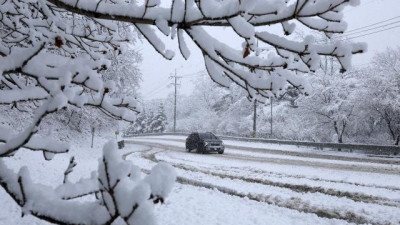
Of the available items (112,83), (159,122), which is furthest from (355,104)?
(159,122)

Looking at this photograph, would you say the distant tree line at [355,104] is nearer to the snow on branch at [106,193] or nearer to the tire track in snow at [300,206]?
the tire track in snow at [300,206]

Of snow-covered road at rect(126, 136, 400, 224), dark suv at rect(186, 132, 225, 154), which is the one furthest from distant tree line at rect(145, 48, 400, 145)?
snow-covered road at rect(126, 136, 400, 224)

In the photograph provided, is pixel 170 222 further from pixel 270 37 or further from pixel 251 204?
pixel 270 37

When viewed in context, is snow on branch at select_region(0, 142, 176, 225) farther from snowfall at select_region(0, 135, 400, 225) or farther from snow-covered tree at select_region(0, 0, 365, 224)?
snowfall at select_region(0, 135, 400, 225)

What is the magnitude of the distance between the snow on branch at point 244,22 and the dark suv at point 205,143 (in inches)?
782

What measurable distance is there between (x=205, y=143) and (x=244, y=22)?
2053cm

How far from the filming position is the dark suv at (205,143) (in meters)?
21.9

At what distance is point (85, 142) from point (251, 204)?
18555 mm

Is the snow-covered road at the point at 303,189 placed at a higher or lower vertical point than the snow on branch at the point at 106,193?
lower

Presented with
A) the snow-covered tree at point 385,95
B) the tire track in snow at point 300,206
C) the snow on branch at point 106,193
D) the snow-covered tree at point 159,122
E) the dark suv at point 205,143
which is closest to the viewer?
the snow on branch at point 106,193

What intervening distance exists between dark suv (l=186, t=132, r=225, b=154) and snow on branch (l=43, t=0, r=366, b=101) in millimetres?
19855

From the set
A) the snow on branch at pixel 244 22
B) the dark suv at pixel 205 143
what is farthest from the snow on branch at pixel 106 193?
the dark suv at pixel 205 143

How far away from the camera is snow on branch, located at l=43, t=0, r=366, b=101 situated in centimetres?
171

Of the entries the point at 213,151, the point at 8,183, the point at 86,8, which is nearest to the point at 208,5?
the point at 86,8
